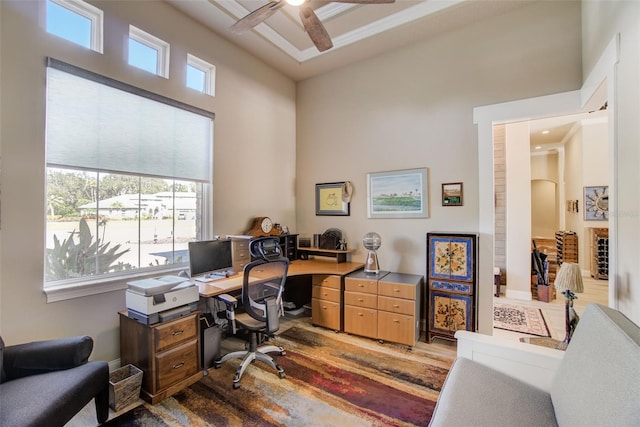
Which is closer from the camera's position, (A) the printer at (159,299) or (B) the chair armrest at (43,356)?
(B) the chair armrest at (43,356)

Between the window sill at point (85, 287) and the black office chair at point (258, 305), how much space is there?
890mm

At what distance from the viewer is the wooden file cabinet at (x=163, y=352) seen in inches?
81.1

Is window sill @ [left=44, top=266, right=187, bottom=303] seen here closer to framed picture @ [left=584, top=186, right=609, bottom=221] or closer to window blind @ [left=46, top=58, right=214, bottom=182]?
window blind @ [left=46, top=58, right=214, bottom=182]

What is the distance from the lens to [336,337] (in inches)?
126

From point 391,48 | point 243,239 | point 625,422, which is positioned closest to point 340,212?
point 243,239

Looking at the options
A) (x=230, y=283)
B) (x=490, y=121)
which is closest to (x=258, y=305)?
(x=230, y=283)

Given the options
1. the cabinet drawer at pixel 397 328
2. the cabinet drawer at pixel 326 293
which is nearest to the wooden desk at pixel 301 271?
the cabinet drawer at pixel 326 293

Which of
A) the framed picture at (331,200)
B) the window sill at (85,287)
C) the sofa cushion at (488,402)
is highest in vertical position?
the framed picture at (331,200)

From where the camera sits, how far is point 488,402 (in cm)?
135

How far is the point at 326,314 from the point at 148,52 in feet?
11.2

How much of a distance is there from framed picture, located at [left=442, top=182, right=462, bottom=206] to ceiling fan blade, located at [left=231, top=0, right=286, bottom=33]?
8.16 ft

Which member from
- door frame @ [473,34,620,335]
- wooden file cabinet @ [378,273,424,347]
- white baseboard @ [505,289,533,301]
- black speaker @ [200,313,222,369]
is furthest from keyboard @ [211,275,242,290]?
white baseboard @ [505,289,533,301]

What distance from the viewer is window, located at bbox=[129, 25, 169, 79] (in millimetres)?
2629

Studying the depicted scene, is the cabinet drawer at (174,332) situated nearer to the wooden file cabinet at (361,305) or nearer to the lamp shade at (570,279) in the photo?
the wooden file cabinet at (361,305)
